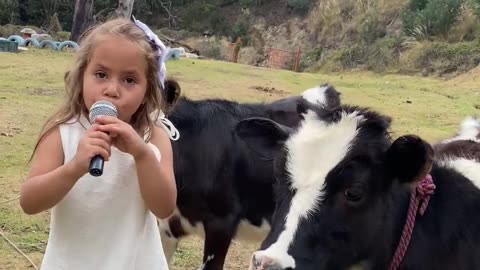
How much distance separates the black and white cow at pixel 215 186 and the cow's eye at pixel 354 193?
1.95m

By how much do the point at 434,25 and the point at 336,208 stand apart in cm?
2476

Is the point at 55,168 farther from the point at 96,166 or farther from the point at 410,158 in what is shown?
the point at 410,158

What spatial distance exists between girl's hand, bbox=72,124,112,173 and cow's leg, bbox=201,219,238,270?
249cm

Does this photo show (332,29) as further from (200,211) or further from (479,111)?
(200,211)

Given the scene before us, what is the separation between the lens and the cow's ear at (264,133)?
324cm

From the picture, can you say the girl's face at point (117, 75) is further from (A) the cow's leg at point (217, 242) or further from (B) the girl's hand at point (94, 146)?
(A) the cow's leg at point (217, 242)

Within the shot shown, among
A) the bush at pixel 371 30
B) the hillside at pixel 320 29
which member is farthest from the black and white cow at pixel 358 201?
the bush at pixel 371 30

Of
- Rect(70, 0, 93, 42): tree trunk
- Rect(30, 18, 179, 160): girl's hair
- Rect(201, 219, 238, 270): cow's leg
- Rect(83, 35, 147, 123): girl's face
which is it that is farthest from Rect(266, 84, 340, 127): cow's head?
Rect(70, 0, 93, 42): tree trunk

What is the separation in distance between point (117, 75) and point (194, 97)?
31.6ft

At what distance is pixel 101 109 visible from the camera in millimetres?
2318

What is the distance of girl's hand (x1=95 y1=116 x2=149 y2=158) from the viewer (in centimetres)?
225

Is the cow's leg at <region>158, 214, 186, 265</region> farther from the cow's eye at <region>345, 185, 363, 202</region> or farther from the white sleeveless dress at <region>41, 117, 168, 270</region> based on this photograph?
the cow's eye at <region>345, 185, 363, 202</region>

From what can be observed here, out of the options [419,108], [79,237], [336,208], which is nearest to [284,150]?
[336,208]

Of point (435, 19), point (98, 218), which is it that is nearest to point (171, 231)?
point (98, 218)
